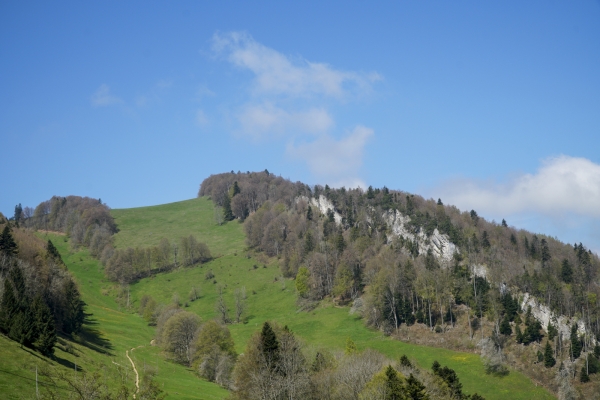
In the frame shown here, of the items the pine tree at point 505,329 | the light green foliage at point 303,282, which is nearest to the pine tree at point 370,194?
the light green foliage at point 303,282

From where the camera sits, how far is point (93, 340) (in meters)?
99.6

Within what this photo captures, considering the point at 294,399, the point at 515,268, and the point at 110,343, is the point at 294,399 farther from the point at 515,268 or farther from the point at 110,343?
the point at 515,268

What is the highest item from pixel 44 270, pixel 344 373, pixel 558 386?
pixel 44 270

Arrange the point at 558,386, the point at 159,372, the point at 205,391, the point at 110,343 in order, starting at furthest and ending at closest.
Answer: the point at 110,343 → the point at 558,386 → the point at 159,372 → the point at 205,391

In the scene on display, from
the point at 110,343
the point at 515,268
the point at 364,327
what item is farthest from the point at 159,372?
the point at 515,268

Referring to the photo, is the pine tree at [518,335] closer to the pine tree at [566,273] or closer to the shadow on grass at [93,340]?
the pine tree at [566,273]

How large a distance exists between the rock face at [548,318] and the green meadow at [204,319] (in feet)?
77.6

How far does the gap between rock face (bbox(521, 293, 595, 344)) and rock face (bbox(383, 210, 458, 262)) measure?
2903 centimetres

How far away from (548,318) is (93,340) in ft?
315

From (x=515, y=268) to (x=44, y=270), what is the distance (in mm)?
110887

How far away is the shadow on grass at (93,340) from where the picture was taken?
9138 cm

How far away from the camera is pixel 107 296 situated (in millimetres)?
157375

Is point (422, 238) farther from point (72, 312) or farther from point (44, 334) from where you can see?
point (44, 334)

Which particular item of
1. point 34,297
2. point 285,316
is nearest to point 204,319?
point 285,316
